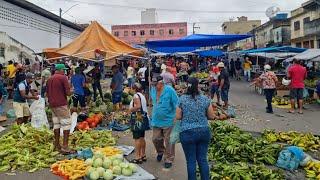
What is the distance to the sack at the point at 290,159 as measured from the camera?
7915 mm

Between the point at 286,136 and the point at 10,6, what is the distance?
23.8 metres

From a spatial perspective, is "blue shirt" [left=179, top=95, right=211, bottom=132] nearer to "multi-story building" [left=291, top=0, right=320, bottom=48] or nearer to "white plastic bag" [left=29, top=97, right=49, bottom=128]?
"white plastic bag" [left=29, top=97, right=49, bottom=128]

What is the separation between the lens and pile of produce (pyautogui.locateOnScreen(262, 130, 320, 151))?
31.4 feet

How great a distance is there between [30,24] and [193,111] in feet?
97.4

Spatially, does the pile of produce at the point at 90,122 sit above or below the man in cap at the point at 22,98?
below

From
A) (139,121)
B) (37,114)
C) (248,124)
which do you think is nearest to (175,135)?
(139,121)

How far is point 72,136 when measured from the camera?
→ 35.1ft

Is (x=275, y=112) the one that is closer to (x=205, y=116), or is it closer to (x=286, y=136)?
(x=286, y=136)

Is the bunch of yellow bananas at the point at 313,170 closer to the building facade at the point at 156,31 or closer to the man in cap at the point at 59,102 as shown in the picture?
the man in cap at the point at 59,102

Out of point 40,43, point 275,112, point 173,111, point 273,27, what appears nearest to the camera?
point 173,111

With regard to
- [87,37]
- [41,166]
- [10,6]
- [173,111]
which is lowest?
[41,166]

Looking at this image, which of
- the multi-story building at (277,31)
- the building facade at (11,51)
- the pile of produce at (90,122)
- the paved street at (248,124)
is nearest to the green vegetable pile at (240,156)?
the paved street at (248,124)

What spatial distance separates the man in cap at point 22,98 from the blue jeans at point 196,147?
618 centimetres

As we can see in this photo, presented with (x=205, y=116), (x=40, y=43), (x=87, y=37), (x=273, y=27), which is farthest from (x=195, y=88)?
(x=273, y=27)
